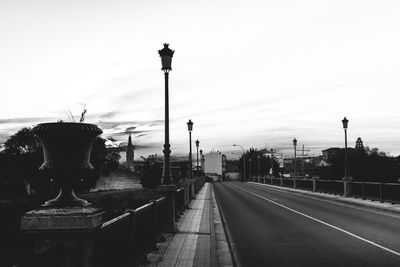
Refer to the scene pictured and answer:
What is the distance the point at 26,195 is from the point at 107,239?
63.5m

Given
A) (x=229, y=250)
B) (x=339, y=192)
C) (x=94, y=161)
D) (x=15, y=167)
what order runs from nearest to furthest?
(x=229, y=250), (x=339, y=192), (x=15, y=167), (x=94, y=161)

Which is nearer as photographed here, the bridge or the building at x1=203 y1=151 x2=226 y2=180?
the bridge

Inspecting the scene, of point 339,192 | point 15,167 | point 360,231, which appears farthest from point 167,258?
point 15,167

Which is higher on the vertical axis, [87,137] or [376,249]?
[87,137]

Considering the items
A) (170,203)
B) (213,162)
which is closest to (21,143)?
(170,203)

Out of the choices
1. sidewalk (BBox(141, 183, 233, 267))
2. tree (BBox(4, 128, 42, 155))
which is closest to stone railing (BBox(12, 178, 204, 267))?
sidewalk (BBox(141, 183, 233, 267))

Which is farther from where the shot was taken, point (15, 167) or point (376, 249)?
point (15, 167)

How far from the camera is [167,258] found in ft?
30.0

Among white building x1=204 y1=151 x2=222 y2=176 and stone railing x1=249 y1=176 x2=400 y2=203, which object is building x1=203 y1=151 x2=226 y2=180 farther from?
stone railing x1=249 y1=176 x2=400 y2=203

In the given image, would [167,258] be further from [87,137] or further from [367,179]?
[367,179]

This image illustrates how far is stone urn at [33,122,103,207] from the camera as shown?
4469 mm

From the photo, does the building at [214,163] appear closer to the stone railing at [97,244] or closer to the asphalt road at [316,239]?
the asphalt road at [316,239]

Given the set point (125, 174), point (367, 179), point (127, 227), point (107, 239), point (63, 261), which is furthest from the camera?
point (125, 174)

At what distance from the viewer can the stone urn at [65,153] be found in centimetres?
447
